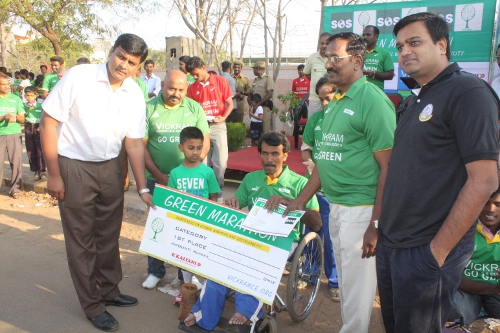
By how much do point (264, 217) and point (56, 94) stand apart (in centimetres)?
175

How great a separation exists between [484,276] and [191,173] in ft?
7.89

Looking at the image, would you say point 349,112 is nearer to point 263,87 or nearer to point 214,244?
point 214,244

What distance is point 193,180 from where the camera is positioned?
3.96 m

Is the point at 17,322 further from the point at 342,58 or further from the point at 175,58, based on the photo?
the point at 175,58

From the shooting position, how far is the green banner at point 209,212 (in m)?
3.12

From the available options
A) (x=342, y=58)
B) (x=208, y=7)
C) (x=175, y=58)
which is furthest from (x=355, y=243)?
(x=208, y=7)

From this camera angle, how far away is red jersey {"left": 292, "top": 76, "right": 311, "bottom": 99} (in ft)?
33.9

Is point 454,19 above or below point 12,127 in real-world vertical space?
above

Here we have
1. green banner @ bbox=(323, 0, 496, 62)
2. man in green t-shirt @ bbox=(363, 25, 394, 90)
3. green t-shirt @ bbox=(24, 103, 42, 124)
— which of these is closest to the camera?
man in green t-shirt @ bbox=(363, 25, 394, 90)

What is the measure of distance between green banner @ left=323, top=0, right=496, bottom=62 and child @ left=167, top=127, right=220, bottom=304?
5698 mm

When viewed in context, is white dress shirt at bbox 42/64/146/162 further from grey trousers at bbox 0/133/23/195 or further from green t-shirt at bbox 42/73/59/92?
green t-shirt at bbox 42/73/59/92

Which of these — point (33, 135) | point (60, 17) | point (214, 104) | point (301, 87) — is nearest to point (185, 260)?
point (214, 104)

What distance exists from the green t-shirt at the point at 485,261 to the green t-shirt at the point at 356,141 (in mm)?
1006

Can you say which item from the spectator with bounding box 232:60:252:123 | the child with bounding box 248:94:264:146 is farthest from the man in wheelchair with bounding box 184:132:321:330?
the spectator with bounding box 232:60:252:123
